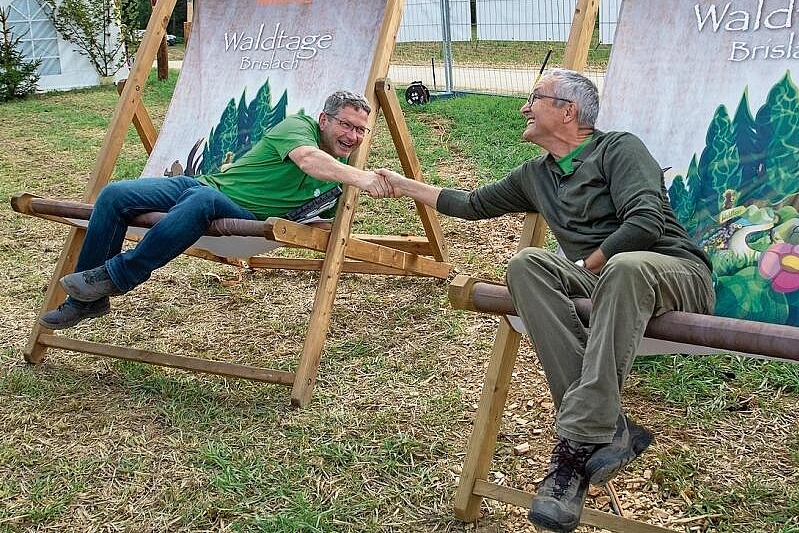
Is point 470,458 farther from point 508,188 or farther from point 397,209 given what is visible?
point 397,209

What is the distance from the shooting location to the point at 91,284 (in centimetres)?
317

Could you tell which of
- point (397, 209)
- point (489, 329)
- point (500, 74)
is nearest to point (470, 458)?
point (489, 329)

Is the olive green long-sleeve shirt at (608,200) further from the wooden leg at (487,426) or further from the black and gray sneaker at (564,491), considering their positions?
the black and gray sneaker at (564,491)

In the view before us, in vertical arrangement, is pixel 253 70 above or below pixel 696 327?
above

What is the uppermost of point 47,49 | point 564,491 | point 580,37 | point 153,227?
point 47,49

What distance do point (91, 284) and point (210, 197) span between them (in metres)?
0.53

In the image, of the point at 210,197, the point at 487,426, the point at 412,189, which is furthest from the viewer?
the point at 210,197

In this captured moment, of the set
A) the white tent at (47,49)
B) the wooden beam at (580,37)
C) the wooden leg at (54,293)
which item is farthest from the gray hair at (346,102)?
the white tent at (47,49)

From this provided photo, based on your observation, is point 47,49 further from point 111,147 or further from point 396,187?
point 396,187

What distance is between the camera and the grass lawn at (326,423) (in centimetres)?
258

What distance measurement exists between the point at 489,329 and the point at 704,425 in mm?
1090

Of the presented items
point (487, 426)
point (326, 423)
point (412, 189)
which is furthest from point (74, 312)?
point (487, 426)

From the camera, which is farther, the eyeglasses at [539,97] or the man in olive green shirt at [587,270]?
the eyeglasses at [539,97]

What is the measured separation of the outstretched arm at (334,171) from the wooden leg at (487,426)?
794 millimetres
